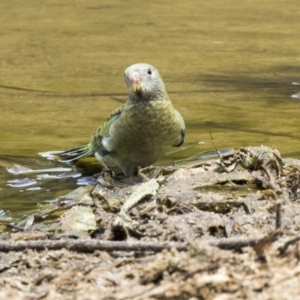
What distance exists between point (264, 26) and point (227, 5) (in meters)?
1.02

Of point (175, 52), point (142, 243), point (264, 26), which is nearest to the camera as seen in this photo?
point (142, 243)

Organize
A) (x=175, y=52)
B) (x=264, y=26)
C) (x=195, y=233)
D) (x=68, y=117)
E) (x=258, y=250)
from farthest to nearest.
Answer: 1. (x=264, y=26)
2. (x=175, y=52)
3. (x=68, y=117)
4. (x=195, y=233)
5. (x=258, y=250)

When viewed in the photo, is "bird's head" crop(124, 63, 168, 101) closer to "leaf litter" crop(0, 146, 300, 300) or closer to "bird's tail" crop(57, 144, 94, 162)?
"leaf litter" crop(0, 146, 300, 300)

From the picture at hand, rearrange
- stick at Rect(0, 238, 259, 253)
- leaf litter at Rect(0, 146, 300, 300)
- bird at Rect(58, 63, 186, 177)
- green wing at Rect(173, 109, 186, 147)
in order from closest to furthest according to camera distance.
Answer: leaf litter at Rect(0, 146, 300, 300) < stick at Rect(0, 238, 259, 253) < bird at Rect(58, 63, 186, 177) < green wing at Rect(173, 109, 186, 147)

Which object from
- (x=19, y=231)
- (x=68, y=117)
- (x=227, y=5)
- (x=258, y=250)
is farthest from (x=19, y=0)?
(x=258, y=250)

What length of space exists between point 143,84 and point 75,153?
0.81m

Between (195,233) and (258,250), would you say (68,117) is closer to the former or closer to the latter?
(195,233)

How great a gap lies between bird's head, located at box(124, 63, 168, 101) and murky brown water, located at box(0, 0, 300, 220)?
753 millimetres

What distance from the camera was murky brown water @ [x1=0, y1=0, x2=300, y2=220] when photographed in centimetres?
565

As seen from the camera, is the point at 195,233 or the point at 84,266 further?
the point at 195,233

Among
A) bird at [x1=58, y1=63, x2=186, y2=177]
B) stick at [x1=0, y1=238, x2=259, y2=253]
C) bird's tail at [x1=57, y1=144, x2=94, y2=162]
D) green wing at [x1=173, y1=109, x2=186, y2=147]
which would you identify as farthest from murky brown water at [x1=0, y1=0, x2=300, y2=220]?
stick at [x1=0, y1=238, x2=259, y2=253]

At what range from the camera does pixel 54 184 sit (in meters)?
4.79

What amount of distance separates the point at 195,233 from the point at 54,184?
5.74 ft

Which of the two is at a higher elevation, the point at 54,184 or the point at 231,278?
the point at 231,278
